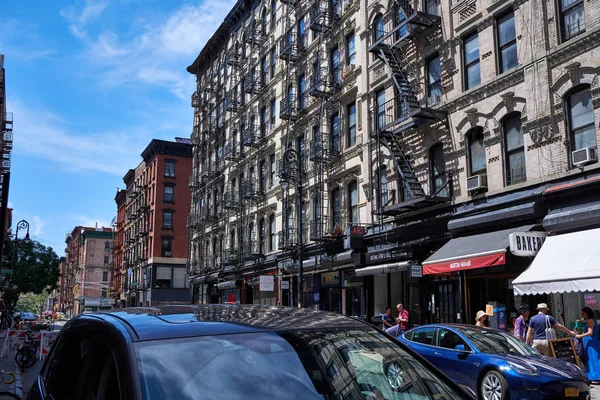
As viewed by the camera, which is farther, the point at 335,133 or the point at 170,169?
the point at 170,169

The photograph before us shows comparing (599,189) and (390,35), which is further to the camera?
(390,35)

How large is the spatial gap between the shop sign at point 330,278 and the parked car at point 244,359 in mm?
24196

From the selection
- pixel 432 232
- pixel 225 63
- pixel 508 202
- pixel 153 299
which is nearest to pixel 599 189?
pixel 508 202

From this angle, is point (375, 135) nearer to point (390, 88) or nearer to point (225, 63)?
point (390, 88)

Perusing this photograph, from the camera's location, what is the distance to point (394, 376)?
11.1 ft

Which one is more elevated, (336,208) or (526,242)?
(336,208)

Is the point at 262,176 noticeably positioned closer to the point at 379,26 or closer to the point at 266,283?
the point at 266,283

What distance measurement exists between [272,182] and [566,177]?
68.6 feet

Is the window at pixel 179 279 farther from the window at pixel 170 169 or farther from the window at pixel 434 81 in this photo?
the window at pixel 434 81

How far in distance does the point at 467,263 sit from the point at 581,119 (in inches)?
200

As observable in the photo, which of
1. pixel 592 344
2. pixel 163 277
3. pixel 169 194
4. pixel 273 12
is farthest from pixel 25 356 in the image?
pixel 169 194

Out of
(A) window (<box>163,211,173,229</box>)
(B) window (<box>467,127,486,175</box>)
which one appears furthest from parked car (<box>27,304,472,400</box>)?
(A) window (<box>163,211,173,229</box>)

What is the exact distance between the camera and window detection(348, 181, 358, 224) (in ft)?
86.6

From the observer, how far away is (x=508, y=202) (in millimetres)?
17641
